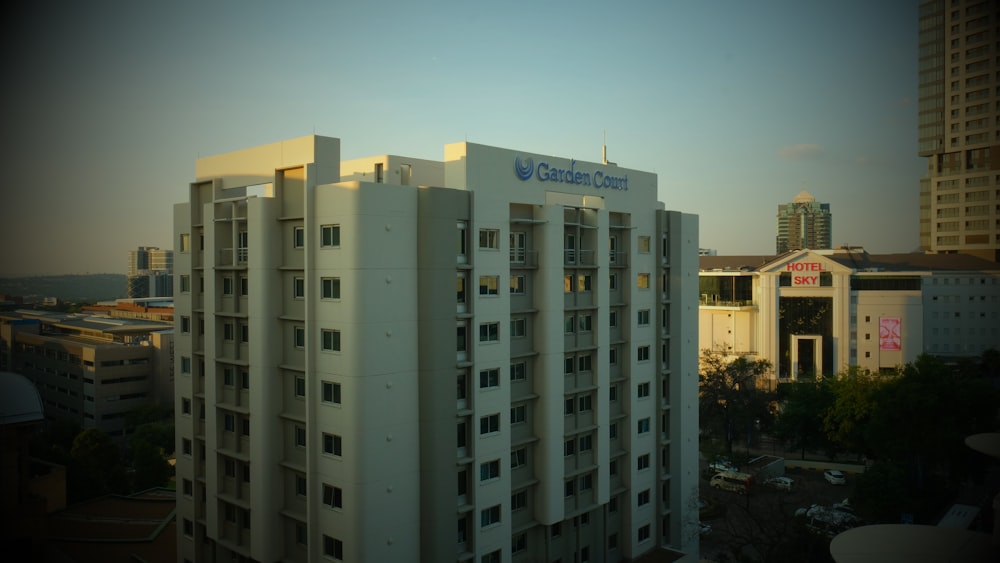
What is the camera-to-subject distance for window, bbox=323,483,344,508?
17172 millimetres

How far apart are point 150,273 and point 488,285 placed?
70.1m

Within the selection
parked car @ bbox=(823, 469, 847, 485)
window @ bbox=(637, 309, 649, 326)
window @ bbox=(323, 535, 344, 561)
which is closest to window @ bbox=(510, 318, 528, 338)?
window @ bbox=(637, 309, 649, 326)

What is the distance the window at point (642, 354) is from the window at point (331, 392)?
12.8 m

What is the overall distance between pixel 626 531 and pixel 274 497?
1361 cm

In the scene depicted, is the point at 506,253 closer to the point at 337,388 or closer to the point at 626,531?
the point at 337,388

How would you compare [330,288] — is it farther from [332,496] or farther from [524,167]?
[524,167]

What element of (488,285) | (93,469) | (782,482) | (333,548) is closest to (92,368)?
(93,469)

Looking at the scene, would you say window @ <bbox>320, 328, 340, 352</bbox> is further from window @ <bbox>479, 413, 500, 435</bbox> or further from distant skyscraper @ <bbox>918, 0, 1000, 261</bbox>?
distant skyscraper @ <bbox>918, 0, 1000, 261</bbox>

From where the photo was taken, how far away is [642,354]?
83.6ft

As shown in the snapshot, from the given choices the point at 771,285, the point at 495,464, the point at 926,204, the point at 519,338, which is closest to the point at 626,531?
the point at 495,464

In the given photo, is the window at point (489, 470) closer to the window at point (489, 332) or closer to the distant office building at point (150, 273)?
the window at point (489, 332)

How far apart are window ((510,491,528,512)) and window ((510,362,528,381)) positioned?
3.94m

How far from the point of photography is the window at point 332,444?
→ 17.2 meters

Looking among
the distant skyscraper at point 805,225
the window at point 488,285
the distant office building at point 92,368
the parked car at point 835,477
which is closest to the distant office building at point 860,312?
the parked car at point 835,477
